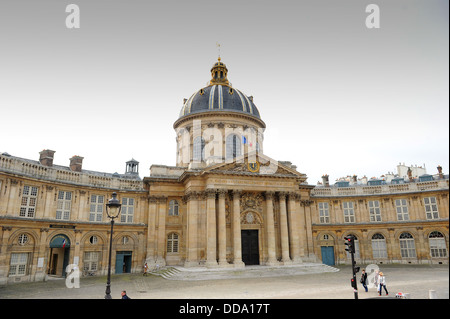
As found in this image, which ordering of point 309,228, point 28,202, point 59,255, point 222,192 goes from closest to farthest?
1. point 28,202
2. point 222,192
3. point 59,255
4. point 309,228

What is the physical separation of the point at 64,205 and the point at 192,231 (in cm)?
1243

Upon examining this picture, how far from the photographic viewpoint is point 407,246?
1423 inches

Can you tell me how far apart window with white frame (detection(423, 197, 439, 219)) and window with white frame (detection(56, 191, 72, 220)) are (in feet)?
128

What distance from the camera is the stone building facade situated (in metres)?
26.9

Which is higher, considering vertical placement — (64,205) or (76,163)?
(76,163)

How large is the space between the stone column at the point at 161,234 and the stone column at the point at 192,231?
2803mm

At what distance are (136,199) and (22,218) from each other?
10.6 m

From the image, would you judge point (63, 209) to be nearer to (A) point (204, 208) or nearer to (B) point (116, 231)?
(B) point (116, 231)

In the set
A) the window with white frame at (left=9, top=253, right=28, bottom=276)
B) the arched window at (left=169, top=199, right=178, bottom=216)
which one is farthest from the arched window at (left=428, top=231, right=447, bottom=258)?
the window with white frame at (left=9, top=253, right=28, bottom=276)

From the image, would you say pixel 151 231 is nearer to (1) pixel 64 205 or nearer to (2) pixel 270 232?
(1) pixel 64 205

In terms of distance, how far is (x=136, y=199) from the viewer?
109 ft

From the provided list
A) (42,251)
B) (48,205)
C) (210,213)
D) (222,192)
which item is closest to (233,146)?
(222,192)
